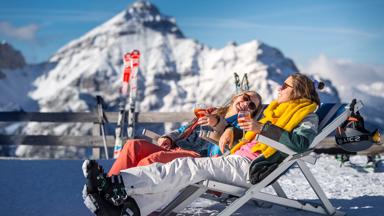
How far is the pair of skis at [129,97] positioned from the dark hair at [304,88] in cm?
485

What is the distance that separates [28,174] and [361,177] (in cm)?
392

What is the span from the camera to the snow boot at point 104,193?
2.54 m

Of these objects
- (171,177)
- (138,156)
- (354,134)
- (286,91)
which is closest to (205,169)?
(171,177)

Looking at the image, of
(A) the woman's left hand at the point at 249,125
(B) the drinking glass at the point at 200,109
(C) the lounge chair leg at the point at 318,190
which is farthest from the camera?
(B) the drinking glass at the point at 200,109

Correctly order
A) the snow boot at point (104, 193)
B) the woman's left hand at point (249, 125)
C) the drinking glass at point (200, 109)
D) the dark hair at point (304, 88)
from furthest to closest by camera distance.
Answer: the drinking glass at point (200, 109) → the dark hair at point (304, 88) → the woman's left hand at point (249, 125) → the snow boot at point (104, 193)

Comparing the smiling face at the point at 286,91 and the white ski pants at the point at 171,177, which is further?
the smiling face at the point at 286,91

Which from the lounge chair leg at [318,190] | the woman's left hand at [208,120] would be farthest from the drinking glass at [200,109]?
the lounge chair leg at [318,190]

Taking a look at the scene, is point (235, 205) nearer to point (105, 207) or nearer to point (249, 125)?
point (249, 125)

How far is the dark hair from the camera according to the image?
126 inches

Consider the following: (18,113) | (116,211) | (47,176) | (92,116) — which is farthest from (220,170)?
(18,113)

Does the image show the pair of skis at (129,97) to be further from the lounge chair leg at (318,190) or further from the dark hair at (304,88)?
the dark hair at (304,88)

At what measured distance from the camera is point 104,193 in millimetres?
2582

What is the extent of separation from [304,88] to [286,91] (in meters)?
0.13

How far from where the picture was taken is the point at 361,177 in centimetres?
553
